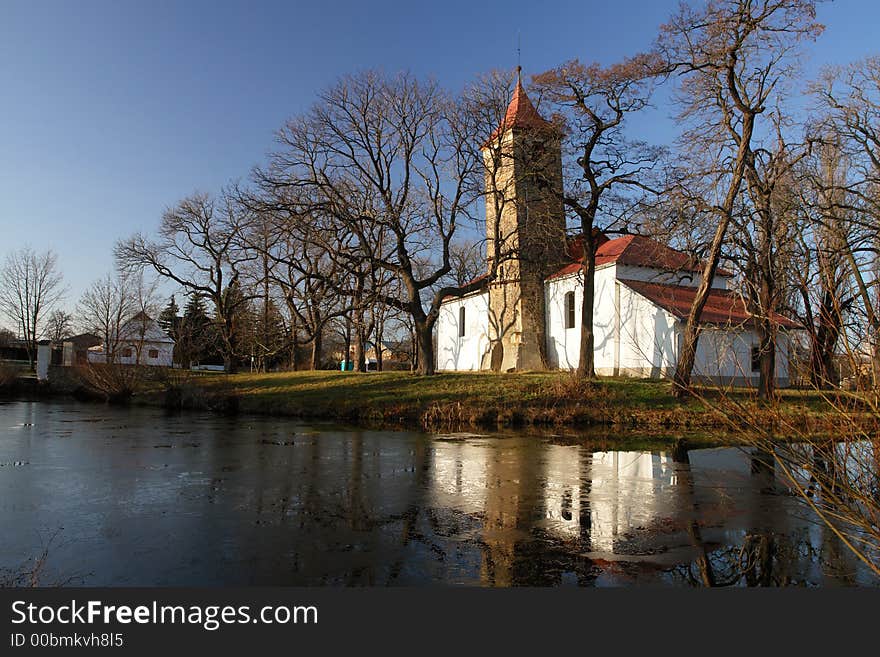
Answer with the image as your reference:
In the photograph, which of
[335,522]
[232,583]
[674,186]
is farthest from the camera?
[674,186]

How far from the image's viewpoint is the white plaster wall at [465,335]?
140 feet

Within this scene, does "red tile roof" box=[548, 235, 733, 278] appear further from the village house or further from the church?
the village house

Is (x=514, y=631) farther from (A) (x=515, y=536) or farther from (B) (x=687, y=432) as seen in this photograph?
(B) (x=687, y=432)

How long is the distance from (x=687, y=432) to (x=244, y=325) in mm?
32585

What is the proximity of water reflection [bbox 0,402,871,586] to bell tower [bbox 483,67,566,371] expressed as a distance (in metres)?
14.4

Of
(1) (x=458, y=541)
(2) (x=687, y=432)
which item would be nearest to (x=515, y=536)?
(1) (x=458, y=541)

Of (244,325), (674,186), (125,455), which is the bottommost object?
(125,455)

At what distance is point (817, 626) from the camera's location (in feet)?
14.0

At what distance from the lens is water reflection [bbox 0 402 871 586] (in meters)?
5.73

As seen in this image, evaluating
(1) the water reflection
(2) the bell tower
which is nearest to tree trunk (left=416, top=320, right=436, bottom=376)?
(2) the bell tower

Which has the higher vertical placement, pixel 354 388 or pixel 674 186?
pixel 674 186

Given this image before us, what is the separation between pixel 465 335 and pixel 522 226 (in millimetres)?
17219

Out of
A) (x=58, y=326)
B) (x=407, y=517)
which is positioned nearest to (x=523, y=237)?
(x=407, y=517)

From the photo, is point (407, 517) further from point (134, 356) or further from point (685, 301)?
point (134, 356)
